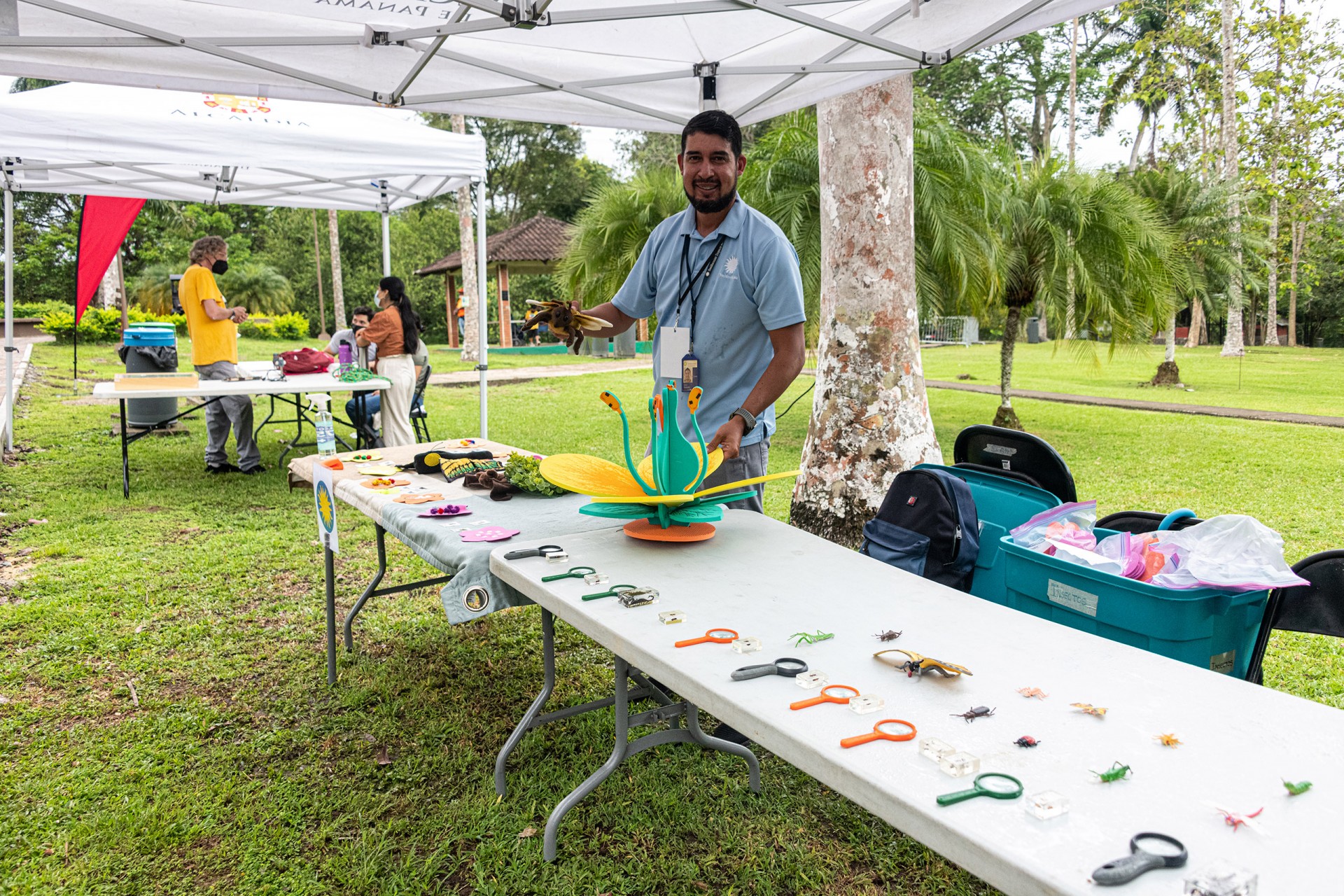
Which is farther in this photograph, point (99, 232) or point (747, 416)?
point (99, 232)

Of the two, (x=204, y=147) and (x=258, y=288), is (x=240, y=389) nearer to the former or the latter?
(x=204, y=147)

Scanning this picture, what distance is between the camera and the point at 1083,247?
334 inches

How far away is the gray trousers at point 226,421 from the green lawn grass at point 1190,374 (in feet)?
27.5

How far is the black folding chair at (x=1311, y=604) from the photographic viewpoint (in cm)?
180

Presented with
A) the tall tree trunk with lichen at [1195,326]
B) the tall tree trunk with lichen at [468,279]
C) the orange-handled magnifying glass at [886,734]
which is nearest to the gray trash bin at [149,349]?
the orange-handled magnifying glass at [886,734]

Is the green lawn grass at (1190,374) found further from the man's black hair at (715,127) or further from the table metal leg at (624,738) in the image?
the table metal leg at (624,738)

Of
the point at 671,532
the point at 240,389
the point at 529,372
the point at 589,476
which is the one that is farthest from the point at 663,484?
the point at 529,372

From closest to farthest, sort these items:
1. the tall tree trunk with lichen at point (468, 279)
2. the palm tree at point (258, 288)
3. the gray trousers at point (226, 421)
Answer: the gray trousers at point (226, 421), the tall tree trunk with lichen at point (468, 279), the palm tree at point (258, 288)

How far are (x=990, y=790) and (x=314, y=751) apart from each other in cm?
256

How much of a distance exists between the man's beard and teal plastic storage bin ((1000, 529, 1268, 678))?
135 centimetres

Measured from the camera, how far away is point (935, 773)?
43.4 inches

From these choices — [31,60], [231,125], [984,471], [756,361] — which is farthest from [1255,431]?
[31,60]

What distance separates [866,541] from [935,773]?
153 centimetres

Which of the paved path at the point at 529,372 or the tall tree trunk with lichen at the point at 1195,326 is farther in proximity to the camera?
the tall tree trunk with lichen at the point at 1195,326
